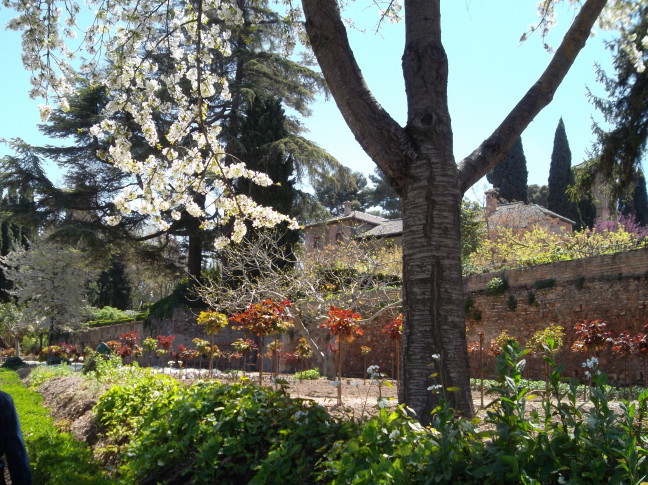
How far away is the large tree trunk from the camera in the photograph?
4539 millimetres

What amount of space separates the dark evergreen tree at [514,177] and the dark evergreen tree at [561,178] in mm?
1695

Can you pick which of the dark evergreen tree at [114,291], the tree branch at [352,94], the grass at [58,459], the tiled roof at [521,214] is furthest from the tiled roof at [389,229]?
the tree branch at [352,94]

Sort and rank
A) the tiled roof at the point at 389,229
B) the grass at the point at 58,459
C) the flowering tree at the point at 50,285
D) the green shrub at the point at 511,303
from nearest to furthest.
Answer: the grass at the point at 58,459
the green shrub at the point at 511,303
the flowering tree at the point at 50,285
the tiled roof at the point at 389,229

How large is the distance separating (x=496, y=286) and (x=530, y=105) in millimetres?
11613

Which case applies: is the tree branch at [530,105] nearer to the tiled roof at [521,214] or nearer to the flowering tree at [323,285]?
the flowering tree at [323,285]

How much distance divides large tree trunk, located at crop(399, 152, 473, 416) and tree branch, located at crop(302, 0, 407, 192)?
0.24 m

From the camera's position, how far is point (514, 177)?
121ft

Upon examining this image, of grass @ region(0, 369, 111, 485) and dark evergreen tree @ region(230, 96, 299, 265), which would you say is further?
dark evergreen tree @ region(230, 96, 299, 265)

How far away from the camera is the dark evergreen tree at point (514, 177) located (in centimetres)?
3678

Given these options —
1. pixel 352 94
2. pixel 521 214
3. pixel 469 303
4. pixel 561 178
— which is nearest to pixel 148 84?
pixel 352 94

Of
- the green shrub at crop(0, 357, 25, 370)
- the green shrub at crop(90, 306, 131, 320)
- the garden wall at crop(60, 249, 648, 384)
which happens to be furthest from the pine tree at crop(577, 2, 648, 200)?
the green shrub at crop(90, 306, 131, 320)

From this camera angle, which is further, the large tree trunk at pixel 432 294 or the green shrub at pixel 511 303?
the green shrub at pixel 511 303

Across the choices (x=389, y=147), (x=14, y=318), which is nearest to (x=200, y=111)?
(x=389, y=147)

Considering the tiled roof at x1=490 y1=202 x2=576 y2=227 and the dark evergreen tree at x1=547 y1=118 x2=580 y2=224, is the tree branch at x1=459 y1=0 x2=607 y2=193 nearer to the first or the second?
the tiled roof at x1=490 y1=202 x2=576 y2=227
